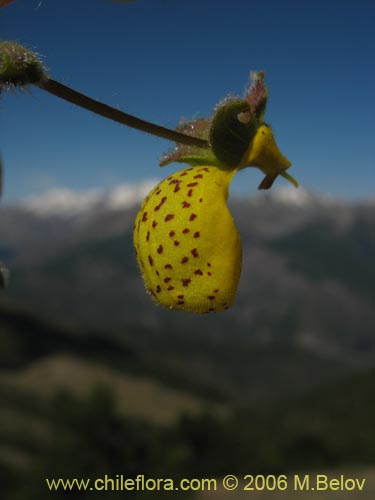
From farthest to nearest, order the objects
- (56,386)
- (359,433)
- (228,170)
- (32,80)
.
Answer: (56,386)
(359,433)
(228,170)
(32,80)

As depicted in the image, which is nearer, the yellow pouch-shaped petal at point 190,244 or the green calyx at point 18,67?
the green calyx at point 18,67

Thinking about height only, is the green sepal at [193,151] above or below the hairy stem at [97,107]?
above

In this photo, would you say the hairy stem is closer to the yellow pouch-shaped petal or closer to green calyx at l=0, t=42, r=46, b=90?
green calyx at l=0, t=42, r=46, b=90

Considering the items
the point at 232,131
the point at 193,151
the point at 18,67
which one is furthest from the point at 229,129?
the point at 18,67

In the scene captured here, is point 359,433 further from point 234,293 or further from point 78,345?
point 78,345

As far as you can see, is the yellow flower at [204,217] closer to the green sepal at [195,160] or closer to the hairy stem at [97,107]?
the green sepal at [195,160]

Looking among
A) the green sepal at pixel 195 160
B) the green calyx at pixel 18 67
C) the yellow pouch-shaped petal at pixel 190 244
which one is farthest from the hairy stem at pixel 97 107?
the green sepal at pixel 195 160

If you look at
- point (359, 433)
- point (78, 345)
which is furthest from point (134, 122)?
point (78, 345)
